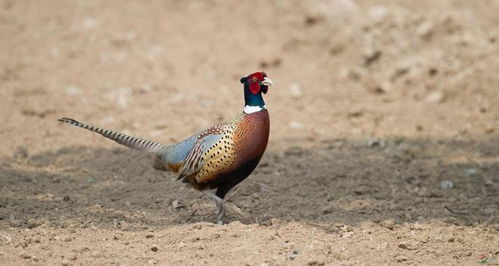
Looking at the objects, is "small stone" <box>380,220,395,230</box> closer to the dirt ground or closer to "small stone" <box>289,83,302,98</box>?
the dirt ground

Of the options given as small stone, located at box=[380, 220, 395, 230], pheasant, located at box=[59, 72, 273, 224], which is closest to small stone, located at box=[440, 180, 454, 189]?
small stone, located at box=[380, 220, 395, 230]

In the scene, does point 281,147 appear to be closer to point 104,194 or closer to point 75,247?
point 104,194

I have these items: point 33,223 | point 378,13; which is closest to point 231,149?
point 33,223

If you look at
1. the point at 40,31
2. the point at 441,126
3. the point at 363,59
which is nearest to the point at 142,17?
the point at 40,31

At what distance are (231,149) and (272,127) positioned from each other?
3236 mm

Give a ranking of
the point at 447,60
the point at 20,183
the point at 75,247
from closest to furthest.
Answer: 1. the point at 75,247
2. the point at 20,183
3. the point at 447,60

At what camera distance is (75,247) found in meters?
5.36

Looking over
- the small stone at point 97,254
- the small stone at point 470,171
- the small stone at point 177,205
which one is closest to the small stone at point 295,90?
the small stone at point 470,171

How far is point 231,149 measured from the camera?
5.79m

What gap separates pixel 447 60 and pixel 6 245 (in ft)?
21.7

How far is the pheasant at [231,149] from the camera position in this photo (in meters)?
5.79

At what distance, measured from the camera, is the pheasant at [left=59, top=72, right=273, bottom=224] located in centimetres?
579

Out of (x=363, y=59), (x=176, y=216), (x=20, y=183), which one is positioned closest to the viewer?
(x=176, y=216)

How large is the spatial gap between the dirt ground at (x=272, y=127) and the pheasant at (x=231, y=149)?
362mm
